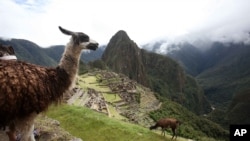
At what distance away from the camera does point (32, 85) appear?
622 cm

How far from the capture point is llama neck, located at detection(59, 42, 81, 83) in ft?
22.7

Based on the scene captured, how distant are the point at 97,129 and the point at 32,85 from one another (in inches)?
237

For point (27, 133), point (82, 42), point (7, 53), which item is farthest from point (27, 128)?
point (7, 53)

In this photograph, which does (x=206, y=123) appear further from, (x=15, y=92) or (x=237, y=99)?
(x=15, y=92)

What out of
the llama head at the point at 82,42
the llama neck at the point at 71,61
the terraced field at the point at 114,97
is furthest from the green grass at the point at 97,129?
the terraced field at the point at 114,97

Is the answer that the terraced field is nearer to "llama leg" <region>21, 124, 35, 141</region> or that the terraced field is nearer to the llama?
the llama

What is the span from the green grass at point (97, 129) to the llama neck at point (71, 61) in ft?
15.9

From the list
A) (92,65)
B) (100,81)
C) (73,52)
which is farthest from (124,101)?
(92,65)

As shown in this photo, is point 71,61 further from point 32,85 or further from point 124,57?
Result: point 124,57

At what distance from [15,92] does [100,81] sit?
69.8m

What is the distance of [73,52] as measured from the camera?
7.04m

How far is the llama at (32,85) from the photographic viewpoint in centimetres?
589

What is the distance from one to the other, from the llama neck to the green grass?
4.83 m

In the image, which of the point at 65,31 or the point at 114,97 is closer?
the point at 65,31
